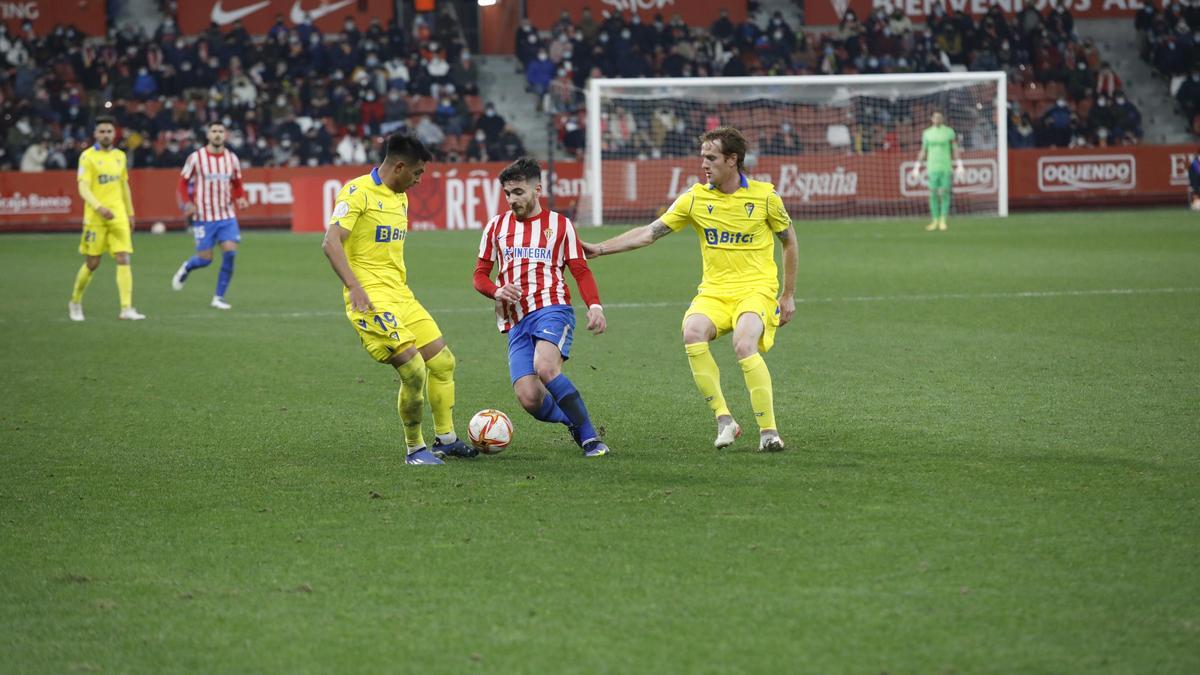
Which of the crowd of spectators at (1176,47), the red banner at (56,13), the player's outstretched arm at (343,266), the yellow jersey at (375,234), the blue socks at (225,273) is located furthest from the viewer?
the crowd of spectators at (1176,47)

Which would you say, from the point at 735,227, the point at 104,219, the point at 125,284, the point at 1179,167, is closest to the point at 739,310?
the point at 735,227

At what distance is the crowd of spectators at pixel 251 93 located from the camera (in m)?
31.3

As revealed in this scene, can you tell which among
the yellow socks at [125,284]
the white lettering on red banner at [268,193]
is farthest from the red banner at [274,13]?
the yellow socks at [125,284]

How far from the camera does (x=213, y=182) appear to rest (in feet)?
54.5

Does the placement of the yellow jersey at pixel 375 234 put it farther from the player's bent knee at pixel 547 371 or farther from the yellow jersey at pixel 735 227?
the yellow jersey at pixel 735 227

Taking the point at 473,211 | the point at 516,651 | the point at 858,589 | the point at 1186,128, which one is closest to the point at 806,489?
the point at 858,589

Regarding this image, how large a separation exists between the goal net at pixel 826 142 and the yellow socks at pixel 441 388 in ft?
71.8

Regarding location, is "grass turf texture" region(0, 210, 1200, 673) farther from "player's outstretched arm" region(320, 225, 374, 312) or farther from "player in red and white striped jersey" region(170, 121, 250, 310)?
"player in red and white striped jersey" region(170, 121, 250, 310)

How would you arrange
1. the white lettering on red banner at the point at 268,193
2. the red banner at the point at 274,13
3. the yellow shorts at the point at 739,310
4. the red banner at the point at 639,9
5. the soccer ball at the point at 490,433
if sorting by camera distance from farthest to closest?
the red banner at the point at 639,9, the red banner at the point at 274,13, the white lettering on red banner at the point at 268,193, the yellow shorts at the point at 739,310, the soccer ball at the point at 490,433

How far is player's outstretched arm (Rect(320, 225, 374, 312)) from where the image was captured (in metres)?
7.19

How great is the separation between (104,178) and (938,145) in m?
16.6

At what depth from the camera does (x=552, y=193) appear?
99.3 feet

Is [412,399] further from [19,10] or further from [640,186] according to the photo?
[19,10]

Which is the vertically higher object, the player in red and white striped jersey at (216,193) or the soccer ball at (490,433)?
the player in red and white striped jersey at (216,193)
